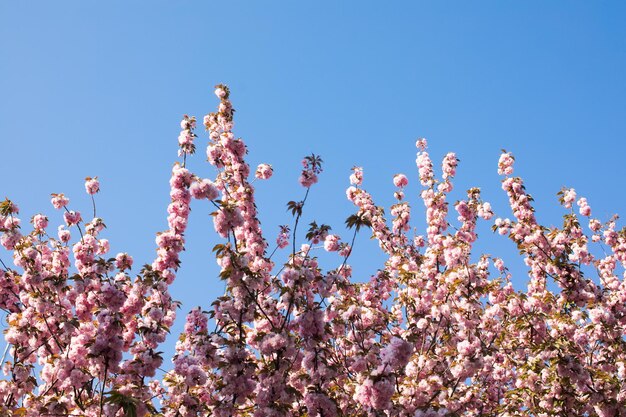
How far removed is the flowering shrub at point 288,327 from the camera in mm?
7656

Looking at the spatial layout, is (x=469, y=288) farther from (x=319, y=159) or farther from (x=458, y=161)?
(x=458, y=161)

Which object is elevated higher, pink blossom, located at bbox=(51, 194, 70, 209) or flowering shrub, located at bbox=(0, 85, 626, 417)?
pink blossom, located at bbox=(51, 194, 70, 209)

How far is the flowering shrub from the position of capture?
7.66 m

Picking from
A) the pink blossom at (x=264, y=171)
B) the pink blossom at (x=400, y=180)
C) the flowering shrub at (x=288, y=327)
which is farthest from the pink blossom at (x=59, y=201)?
the pink blossom at (x=400, y=180)

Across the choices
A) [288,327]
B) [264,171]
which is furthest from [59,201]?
[288,327]

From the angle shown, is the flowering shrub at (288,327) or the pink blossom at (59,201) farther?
the pink blossom at (59,201)

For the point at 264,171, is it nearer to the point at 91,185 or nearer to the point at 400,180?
the point at 91,185

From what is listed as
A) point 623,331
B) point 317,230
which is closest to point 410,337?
point 317,230

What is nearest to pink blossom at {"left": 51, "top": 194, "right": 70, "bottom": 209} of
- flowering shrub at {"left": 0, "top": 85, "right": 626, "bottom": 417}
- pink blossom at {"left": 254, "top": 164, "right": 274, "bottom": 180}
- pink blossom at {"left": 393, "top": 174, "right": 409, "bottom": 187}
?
flowering shrub at {"left": 0, "top": 85, "right": 626, "bottom": 417}

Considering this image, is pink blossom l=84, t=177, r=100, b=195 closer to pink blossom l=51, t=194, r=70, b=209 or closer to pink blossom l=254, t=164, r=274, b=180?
pink blossom l=51, t=194, r=70, b=209

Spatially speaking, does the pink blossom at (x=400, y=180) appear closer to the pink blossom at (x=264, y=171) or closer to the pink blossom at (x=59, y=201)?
the pink blossom at (x=264, y=171)

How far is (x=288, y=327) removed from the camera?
8289 mm

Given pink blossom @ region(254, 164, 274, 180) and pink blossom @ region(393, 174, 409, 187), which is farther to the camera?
pink blossom @ region(393, 174, 409, 187)

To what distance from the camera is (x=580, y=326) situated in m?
10.6
